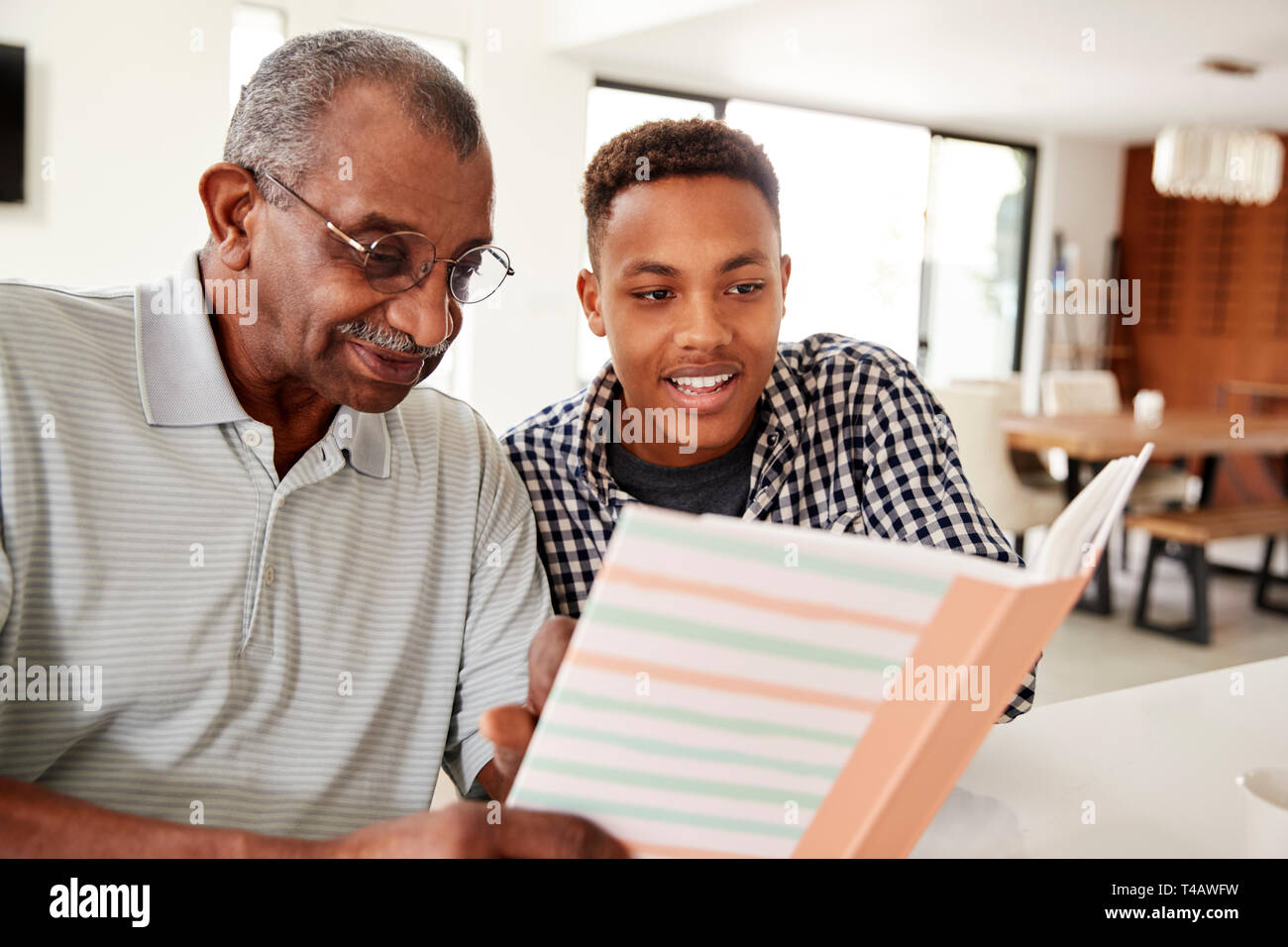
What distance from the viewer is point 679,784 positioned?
0.62 m

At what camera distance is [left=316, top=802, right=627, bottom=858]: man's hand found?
2.09 feet

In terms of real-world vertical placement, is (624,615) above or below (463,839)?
above

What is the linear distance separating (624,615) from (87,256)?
4976 millimetres

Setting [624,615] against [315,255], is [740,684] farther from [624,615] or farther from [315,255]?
[315,255]

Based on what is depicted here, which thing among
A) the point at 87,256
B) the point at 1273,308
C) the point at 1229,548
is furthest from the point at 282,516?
the point at 1273,308

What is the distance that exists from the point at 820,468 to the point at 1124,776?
570mm

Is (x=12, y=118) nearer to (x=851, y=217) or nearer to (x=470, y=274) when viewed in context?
(x=470, y=274)

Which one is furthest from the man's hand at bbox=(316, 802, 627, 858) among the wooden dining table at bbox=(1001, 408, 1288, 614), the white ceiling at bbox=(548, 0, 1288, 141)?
the white ceiling at bbox=(548, 0, 1288, 141)

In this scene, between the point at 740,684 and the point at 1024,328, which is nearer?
the point at 740,684

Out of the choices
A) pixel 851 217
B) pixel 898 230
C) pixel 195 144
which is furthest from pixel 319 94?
pixel 898 230

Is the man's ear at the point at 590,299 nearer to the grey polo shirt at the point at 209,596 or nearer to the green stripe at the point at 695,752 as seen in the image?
the grey polo shirt at the point at 209,596

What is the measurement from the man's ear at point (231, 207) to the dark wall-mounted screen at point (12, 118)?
4.27m

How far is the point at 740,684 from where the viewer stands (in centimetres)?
58

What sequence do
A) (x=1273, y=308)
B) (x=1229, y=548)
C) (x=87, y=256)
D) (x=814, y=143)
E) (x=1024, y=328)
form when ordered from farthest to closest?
(x=1024, y=328)
(x=1273, y=308)
(x=814, y=143)
(x=1229, y=548)
(x=87, y=256)
